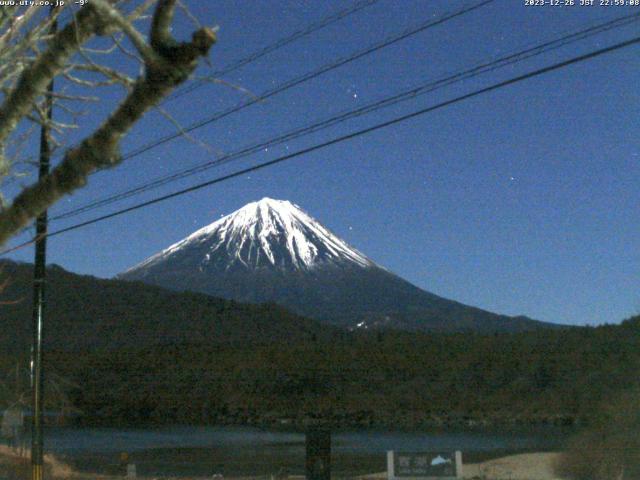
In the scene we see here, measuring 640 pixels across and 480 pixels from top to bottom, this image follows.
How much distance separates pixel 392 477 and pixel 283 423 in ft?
126

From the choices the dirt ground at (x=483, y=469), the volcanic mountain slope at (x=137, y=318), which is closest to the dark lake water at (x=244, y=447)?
the dirt ground at (x=483, y=469)

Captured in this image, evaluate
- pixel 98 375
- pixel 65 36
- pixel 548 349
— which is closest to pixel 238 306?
pixel 98 375

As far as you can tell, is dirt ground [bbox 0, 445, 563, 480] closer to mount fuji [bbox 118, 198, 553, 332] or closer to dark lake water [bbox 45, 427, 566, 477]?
dark lake water [bbox 45, 427, 566, 477]

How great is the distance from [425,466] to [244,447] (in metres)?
20.5

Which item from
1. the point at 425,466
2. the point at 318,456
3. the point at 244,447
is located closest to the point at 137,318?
the point at 244,447

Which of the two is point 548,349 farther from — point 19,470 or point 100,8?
point 100,8

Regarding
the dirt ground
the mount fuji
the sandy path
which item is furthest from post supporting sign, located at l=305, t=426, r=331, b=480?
the mount fuji

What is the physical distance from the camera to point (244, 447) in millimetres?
37094

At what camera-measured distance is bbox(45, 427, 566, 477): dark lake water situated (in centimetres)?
2853

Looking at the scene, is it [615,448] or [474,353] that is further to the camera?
[474,353]

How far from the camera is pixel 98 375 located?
56312mm

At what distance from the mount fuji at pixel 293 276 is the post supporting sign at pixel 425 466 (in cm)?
10847

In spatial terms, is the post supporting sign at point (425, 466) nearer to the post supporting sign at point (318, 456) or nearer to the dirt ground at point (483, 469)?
the post supporting sign at point (318, 456)

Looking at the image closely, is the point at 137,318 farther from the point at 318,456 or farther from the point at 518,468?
the point at 318,456
